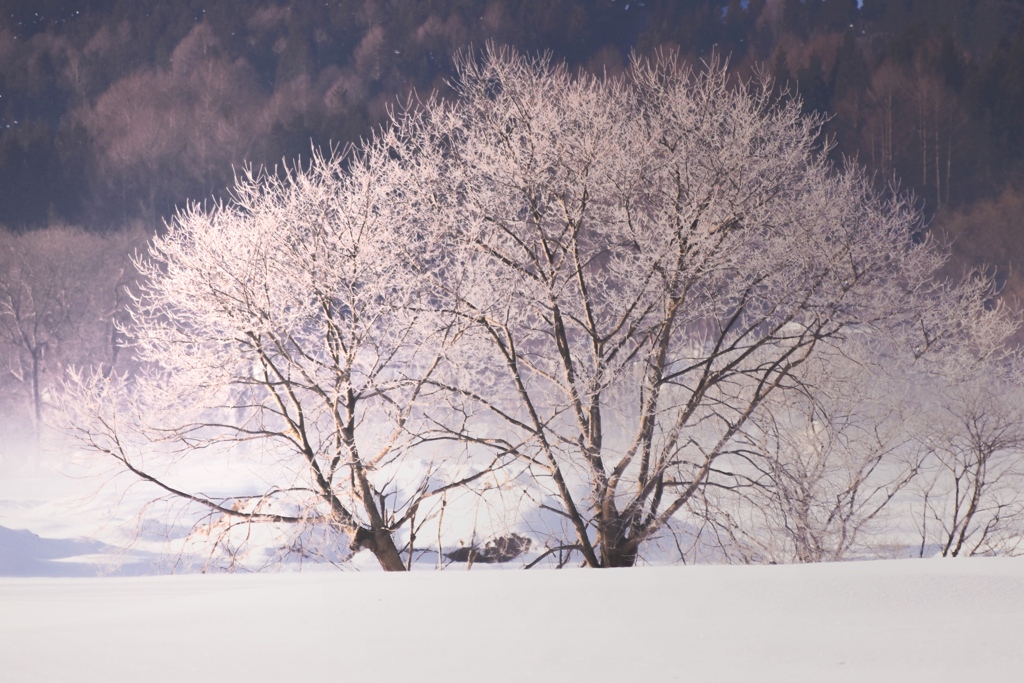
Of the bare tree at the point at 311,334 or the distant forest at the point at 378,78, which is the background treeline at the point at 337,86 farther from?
the bare tree at the point at 311,334

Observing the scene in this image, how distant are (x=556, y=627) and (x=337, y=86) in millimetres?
38451

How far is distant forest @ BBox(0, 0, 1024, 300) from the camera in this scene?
88.2 ft

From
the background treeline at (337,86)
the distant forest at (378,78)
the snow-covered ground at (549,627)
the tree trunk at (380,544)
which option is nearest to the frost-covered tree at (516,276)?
the tree trunk at (380,544)

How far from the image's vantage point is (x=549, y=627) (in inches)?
121

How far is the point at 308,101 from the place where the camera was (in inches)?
1565

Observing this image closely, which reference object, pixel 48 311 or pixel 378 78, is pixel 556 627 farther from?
pixel 378 78

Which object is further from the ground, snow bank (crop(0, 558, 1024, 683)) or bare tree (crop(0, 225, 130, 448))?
bare tree (crop(0, 225, 130, 448))

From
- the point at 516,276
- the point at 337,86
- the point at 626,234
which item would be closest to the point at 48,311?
the point at 337,86

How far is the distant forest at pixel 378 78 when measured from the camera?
26.9 metres

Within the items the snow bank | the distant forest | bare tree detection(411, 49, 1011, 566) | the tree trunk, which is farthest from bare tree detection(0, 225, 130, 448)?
the snow bank

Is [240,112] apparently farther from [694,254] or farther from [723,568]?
[723,568]

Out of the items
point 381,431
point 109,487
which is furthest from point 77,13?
point 381,431

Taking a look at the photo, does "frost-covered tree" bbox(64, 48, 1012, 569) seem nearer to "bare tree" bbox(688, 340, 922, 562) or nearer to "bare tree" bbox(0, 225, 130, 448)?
"bare tree" bbox(688, 340, 922, 562)

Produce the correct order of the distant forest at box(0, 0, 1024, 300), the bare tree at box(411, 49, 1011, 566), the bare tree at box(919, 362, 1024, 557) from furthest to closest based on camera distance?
the distant forest at box(0, 0, 1024, 300)
the bare tree at box(919, 362, 1024, 557)
the bare tree at box(411, 49, 1011, 566)
